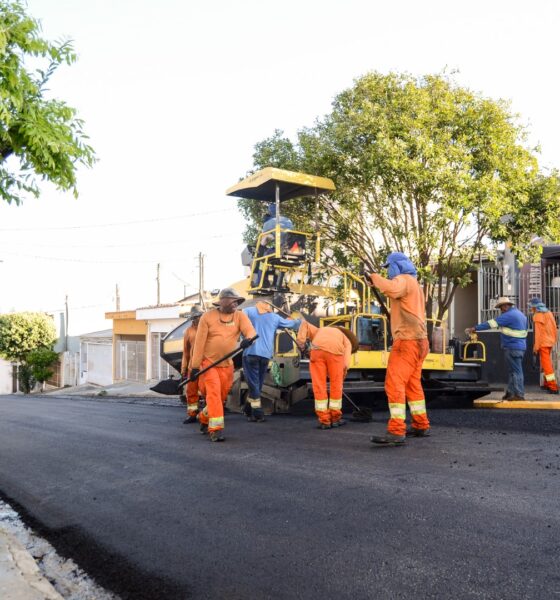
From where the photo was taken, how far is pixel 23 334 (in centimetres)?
4203

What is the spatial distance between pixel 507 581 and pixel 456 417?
5.90 m

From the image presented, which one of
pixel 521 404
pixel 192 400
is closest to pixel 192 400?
pixel 192 400

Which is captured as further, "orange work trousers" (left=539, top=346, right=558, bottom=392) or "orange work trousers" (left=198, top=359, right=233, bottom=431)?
"orange work trousers" (left=539, top=346, right=558, bottom=392)

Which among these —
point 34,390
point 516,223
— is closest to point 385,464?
point 516,223

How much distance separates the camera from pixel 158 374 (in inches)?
1204

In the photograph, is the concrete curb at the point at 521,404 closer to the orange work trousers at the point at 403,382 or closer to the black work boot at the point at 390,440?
the orange work trousers at the point at 403,382

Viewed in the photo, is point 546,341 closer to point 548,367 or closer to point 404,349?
point 548,367

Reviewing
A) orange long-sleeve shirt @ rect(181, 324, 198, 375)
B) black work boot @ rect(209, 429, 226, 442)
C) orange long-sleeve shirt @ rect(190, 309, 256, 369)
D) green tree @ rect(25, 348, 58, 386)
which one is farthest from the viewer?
green tree @ rect(25, 348, 58, 386)

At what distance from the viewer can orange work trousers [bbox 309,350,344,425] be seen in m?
8.24

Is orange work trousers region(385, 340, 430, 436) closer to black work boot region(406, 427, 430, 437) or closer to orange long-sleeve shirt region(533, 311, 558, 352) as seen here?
black work boot region(406, 427, 430, 437)

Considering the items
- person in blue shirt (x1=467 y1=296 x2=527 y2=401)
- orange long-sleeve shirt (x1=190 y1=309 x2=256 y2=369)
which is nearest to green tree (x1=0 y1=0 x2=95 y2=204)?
orange long-sleeve shirt (x1=190 y1=309 x2=256 y2=369)

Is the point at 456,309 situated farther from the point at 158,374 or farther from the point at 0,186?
the point at 0,186

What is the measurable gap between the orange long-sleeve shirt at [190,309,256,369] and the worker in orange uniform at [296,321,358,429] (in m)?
0.77

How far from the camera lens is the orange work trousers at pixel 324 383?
8.24 meters
